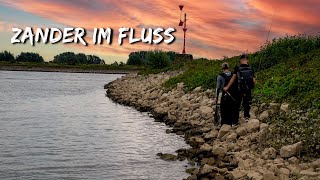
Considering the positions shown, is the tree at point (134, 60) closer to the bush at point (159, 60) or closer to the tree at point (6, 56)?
the tree at point (6, 56)

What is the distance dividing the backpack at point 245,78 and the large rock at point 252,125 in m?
1.35

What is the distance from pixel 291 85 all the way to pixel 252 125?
3.83 meters

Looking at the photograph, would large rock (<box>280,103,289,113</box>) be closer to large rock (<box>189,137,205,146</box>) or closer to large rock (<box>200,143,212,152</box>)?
large rock (<box>189,137,205,146</box>)

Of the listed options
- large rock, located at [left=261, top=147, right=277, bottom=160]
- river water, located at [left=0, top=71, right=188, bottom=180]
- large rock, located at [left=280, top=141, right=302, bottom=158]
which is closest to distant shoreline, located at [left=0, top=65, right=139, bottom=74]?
river water, located at [left=0, top=71, right=188, bottom=180]

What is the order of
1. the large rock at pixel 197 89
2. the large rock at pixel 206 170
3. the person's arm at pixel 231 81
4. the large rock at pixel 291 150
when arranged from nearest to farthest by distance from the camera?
1. the large rock at pixel 206 170
2. the large rock at pixel 291 150
3. the person's arm at pixel 231 81
4. the large rock at pixel 197 89

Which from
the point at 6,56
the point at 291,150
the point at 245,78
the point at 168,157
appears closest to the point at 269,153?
the point at 291,150

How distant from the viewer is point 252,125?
570 inches

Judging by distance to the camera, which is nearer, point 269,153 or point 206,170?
point 206,170

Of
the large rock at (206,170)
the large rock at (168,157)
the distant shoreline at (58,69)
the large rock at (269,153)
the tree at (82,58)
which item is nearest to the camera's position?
the large rock at (206,170)

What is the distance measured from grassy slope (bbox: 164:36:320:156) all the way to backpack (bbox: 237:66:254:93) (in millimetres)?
1446

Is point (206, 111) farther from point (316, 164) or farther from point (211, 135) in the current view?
point (316, 164)

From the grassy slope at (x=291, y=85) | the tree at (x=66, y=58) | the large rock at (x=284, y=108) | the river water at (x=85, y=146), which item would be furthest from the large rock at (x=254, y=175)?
the tree at (x=66, y=58)

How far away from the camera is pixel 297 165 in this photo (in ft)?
36.2

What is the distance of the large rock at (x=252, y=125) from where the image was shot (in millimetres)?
14352
